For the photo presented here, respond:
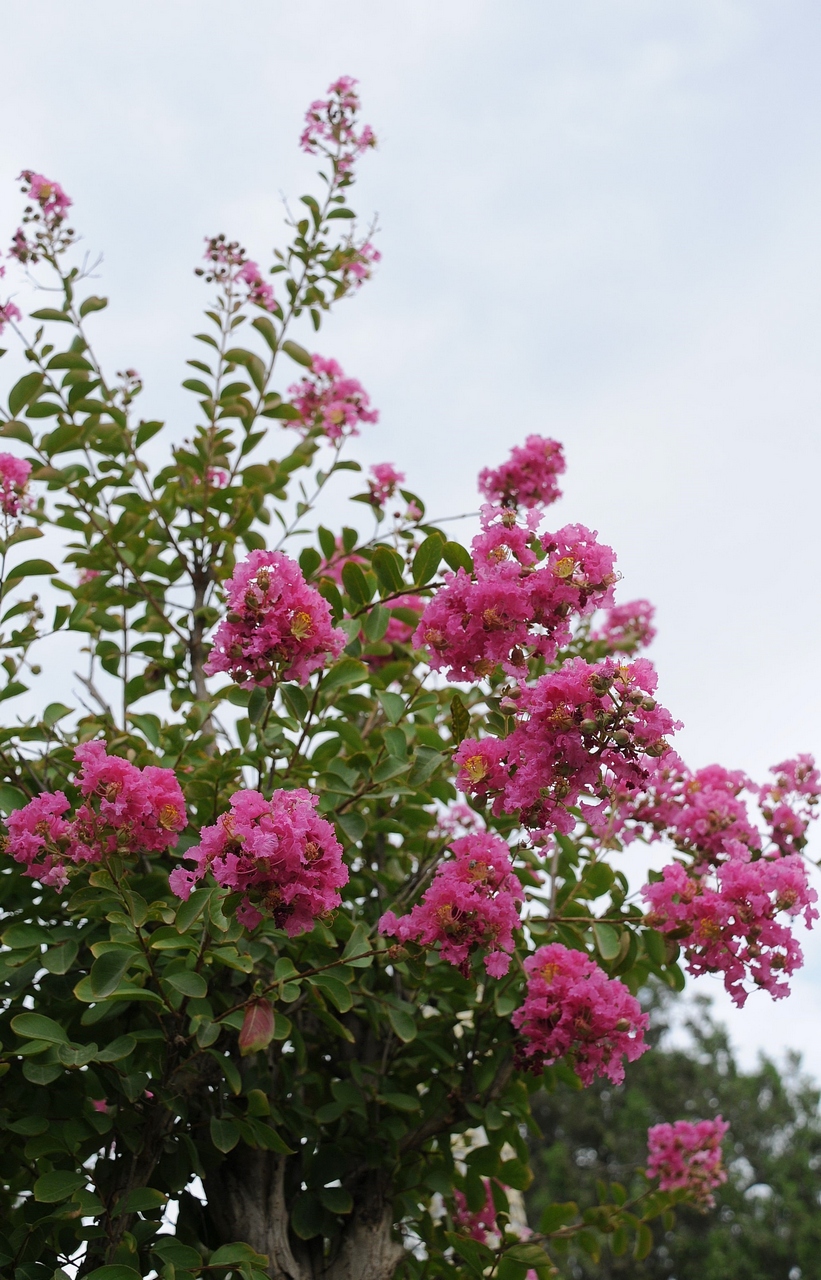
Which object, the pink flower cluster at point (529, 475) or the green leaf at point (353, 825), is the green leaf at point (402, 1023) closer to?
the green leaf at point (353, 825)

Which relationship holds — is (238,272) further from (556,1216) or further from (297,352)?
(556,1216)

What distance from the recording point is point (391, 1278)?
2.45 meters

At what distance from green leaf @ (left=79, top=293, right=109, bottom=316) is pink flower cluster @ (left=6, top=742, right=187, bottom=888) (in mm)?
1707

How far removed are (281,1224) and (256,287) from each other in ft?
8.57

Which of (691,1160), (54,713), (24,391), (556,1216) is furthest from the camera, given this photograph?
(691,1160)

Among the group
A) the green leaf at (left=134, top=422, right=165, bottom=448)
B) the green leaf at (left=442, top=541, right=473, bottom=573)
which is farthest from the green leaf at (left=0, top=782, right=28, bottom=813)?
the green leaf at (left=134, top=422, right=165, bottom=448)

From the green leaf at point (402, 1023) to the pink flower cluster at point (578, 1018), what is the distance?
0.23 meters

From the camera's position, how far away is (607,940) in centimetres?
230

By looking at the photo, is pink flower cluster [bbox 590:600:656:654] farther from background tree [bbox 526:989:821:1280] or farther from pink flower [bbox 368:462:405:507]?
background tree [bbox 526:989:821:1280]

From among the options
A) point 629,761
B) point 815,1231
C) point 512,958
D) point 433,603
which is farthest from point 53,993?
point 815,1231

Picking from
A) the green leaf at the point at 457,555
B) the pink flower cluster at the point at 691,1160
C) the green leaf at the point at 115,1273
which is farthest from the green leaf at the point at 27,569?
the pink flower cluster at the point at 691,1160

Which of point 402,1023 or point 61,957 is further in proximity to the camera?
point 402,1023

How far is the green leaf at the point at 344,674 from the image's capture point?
232 cm

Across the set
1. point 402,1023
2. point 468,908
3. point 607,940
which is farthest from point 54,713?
point 607,940
